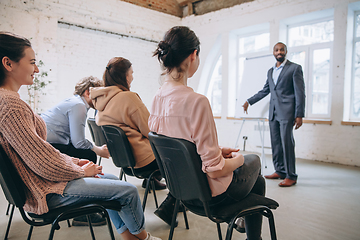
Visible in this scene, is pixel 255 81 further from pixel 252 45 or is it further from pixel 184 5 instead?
pixel 184 5

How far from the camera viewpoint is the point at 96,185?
1229 millimetres

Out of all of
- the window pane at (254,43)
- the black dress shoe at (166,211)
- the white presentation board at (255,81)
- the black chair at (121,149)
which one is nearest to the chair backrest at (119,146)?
the black chair at (121,149)

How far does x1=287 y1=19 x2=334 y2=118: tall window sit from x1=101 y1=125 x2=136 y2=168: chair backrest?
14.5 feet

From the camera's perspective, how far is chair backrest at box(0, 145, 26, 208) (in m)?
1.00

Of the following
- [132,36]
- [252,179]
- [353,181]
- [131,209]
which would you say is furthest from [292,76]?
[132,36]

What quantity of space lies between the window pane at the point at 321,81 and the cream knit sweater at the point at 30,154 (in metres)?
5.07

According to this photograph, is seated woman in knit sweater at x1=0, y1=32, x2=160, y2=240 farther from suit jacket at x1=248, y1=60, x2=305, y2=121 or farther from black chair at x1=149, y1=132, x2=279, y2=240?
suit jacket at x1=248, y1=60, x2=305, y2=121

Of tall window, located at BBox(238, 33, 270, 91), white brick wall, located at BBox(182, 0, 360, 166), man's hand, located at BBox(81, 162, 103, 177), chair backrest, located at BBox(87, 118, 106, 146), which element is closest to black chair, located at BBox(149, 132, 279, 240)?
man's hand, located at BBox(81, 162, 103, 177)

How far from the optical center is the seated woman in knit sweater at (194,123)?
3.57ft

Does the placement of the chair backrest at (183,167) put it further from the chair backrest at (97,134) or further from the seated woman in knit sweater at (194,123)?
the chair backrest at (97,134)

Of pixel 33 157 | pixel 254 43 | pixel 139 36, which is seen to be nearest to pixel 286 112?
pixel 33 157

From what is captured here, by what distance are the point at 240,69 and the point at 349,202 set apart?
431cm

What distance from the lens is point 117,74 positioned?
2.13 metres

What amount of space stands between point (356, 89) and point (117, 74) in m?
4.37
